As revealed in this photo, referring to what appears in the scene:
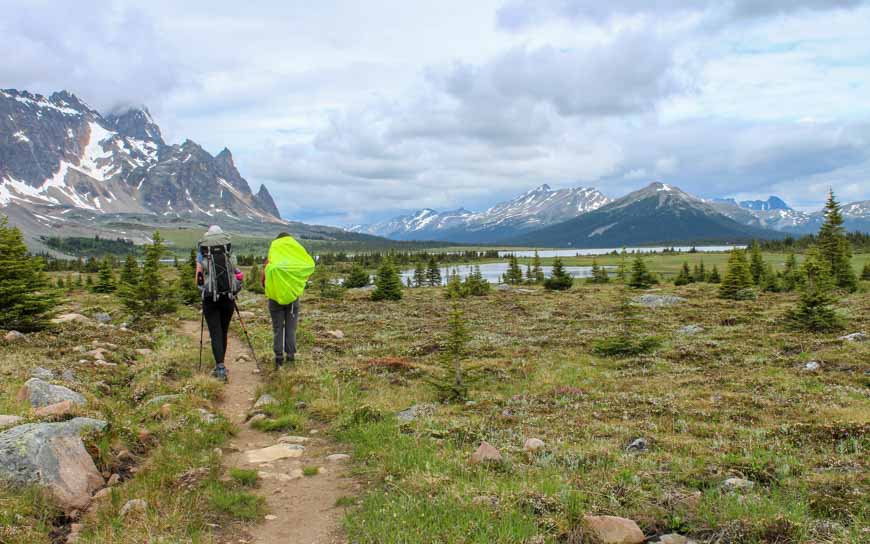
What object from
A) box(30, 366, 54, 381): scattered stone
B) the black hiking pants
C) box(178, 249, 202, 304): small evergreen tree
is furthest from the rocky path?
box(178, 249, 202, 304): small evergreen tree

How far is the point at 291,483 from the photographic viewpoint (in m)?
7.12

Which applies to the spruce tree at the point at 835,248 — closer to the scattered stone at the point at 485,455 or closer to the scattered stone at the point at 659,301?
the scattered stone at the point at 659,301

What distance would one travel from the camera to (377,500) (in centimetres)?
620

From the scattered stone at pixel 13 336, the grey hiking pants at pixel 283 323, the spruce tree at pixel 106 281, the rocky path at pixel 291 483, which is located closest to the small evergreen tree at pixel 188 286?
the scattered stone at pixel 13 336

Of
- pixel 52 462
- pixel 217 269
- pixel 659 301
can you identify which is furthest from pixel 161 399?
pixel 659 301

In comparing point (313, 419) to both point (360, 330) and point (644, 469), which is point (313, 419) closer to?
point (644, 469)

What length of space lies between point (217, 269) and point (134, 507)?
25.0 feet

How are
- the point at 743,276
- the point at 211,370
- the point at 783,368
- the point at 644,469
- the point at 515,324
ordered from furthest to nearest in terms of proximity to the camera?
the point at 743,276
the point at 515,324
the point at 783,368
the point at 211,370
the point at 644,469

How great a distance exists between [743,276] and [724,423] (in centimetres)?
3333

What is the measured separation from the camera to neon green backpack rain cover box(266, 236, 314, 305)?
13.0 meters

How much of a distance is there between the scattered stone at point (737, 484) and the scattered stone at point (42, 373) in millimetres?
11935

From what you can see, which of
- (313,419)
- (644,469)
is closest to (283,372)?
(313,419)

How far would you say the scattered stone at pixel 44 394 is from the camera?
855cm

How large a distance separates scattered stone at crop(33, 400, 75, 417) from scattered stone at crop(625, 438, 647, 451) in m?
8.42
